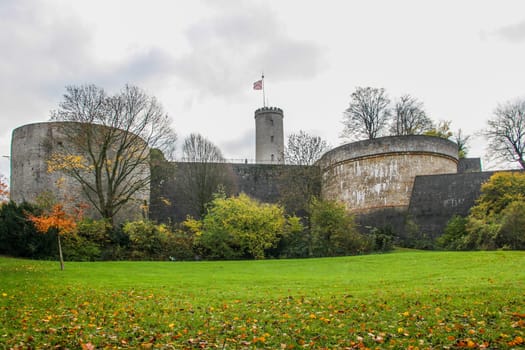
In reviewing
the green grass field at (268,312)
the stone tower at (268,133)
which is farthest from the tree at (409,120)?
the green grass field at (268,312)

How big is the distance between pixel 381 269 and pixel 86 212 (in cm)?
1876

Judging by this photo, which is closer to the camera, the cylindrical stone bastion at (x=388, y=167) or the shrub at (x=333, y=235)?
the shrub at (x=333, y=235)

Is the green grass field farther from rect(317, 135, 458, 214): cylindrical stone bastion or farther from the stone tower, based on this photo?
the stone tower

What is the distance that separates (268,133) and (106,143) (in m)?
28.2

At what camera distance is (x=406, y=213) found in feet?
99.2

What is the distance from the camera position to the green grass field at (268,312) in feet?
22.9

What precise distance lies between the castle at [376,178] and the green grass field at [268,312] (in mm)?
15425

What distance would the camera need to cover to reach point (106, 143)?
28.6 meters

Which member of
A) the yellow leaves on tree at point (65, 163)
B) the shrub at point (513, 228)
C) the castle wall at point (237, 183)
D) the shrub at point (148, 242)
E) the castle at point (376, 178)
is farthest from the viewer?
the castle wall at point (237, 183)

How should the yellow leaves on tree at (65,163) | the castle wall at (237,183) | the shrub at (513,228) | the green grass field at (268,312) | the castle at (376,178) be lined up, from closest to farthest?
the green grass field at (268,312) < the shrub at (513,228) < the yellow leaves on tree at (65,163) < the castle at (376,178) < the castle wall at (237,183)

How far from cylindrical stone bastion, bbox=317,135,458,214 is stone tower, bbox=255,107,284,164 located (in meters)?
21.9

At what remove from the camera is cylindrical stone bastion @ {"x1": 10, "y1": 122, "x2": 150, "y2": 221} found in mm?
30188

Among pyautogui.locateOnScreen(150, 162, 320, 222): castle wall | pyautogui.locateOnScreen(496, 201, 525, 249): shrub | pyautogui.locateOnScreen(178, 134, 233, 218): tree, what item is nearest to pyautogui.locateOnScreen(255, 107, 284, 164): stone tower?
pyautogui.locateOnScreen(150, 162, 320, 222): castle wall

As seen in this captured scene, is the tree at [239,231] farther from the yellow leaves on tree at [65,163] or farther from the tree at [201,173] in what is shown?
the yellow leaves on tree at [65,163]
